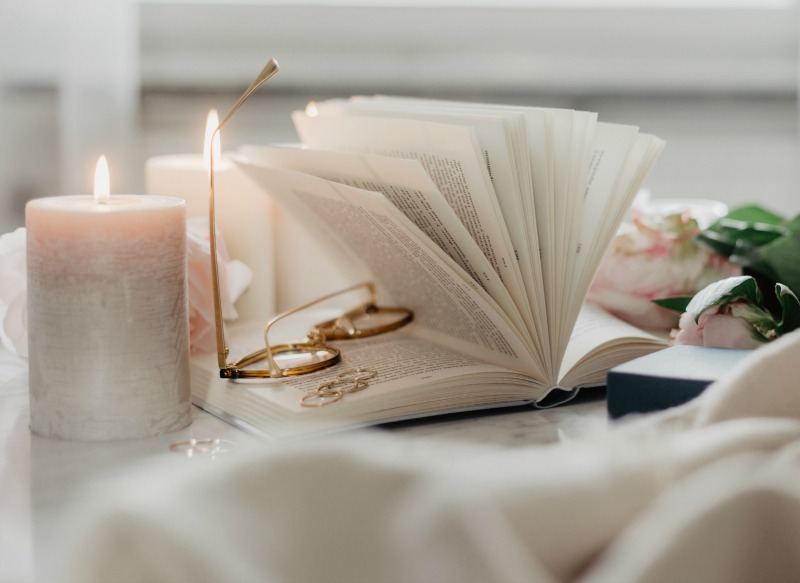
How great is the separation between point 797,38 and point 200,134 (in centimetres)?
131

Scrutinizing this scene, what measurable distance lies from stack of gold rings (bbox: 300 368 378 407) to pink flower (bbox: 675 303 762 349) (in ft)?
0.68

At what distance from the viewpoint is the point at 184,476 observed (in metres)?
0.29

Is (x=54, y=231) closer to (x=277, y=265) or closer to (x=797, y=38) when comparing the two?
(x=277, y=265)

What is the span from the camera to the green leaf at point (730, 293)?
1.95 ft

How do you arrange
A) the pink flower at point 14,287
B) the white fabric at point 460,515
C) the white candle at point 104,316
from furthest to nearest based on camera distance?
the pink flower at point 14,287 → the white candle at point 104,316 → the white fabric at point 460,515

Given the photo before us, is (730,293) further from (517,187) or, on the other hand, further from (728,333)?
(517,187)

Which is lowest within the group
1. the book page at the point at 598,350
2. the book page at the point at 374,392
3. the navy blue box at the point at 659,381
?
the book page at the point at 374,392

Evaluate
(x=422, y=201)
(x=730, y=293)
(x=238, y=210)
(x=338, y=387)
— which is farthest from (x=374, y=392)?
(x=238, y=210)

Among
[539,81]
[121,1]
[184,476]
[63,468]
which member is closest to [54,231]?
[63,468]

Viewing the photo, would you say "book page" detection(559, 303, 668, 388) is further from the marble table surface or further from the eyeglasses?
the eyeglasses

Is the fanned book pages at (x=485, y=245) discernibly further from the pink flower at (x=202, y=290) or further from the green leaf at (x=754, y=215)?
the green leaf at (x=754, y=215)

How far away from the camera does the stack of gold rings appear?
1.90ft

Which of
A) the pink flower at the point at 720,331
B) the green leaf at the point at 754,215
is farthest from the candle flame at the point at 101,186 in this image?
the green leaf at the point at 754,215

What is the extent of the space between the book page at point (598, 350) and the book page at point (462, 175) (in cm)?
6
